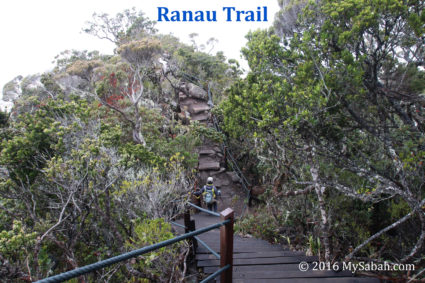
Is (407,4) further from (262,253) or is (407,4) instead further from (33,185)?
(33,185)

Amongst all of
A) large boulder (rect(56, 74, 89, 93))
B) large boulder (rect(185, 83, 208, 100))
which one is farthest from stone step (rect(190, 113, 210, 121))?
large boulder (rect(56, 74, 89, 93))

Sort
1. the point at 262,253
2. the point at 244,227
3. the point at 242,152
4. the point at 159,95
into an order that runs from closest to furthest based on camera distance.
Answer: the point at 262,253
the point at 244,227
the point at 242,152
the point at 159,95

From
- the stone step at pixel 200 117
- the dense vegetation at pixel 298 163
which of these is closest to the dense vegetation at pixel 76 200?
the dense vegetation at pixel 298 163

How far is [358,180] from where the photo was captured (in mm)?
5664

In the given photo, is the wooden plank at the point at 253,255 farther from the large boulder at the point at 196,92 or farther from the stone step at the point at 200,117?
the large boulder at the point at 196,92

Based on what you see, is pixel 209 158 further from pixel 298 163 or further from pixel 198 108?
pixel 298 163

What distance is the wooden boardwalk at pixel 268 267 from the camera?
3.65 m

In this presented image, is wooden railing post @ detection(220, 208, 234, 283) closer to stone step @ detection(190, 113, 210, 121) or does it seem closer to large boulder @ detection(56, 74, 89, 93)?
stone step @ detection(190, 113, 210, 121)

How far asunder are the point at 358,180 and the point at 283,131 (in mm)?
2307

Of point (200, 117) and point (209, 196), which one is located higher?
point (200, 117)

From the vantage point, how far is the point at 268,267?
402 centimetres

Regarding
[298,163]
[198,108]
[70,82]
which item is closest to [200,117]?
[198,108]

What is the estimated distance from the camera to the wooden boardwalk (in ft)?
12.0

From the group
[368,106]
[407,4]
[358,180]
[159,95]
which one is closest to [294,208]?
[358,180]
